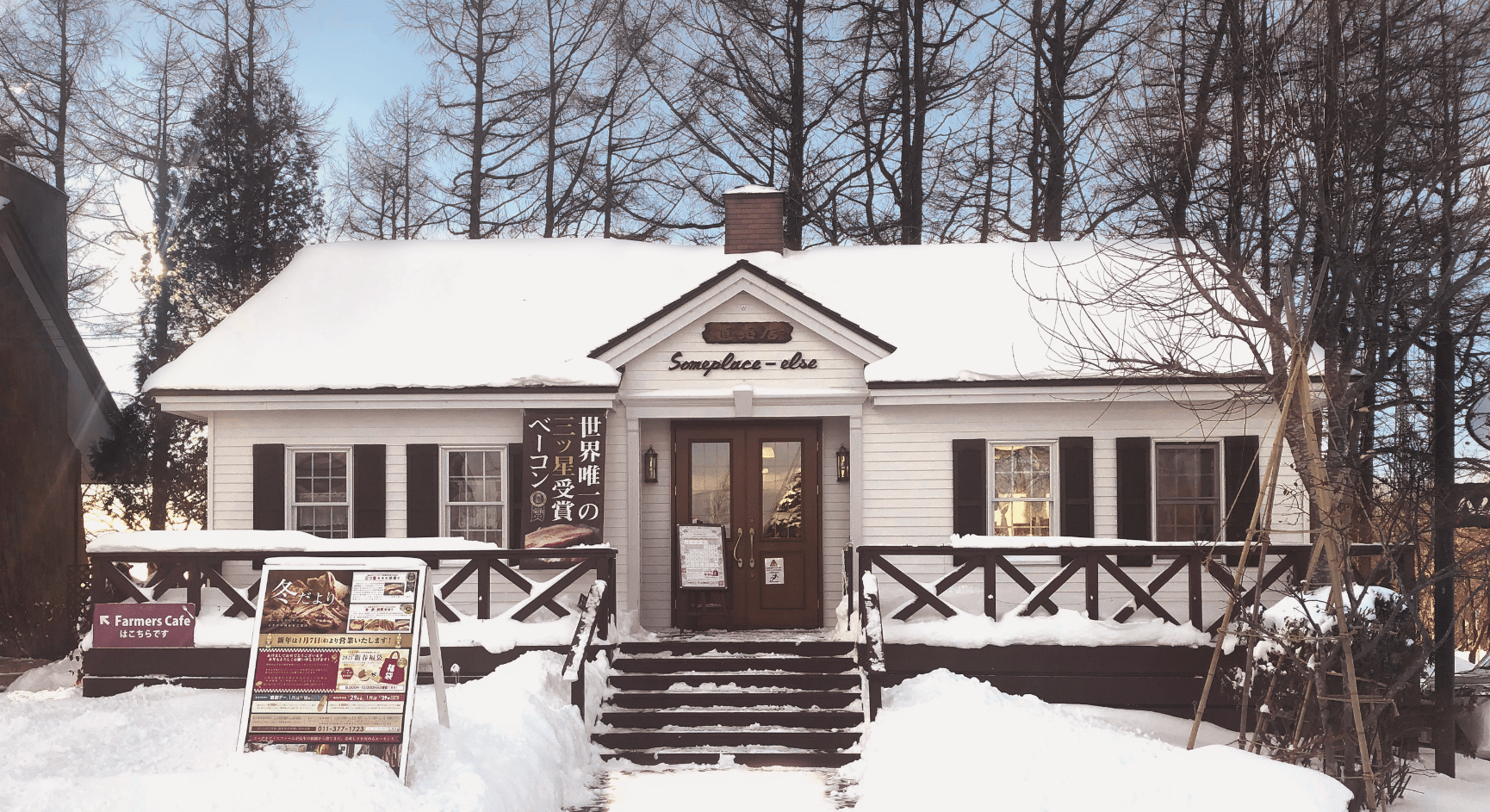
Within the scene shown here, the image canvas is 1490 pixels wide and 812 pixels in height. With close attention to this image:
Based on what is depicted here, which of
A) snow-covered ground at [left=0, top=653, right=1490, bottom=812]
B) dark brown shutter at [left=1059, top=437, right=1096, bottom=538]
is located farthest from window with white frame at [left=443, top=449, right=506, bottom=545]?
dark brown shutter at [left=1059, top=437, right=1096, bottom=538]

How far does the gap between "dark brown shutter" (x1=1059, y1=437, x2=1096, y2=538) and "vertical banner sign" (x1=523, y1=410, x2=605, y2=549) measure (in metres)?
5.45

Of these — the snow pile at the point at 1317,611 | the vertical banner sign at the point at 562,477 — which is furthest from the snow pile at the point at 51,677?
the snow pile at the point at 1317,611

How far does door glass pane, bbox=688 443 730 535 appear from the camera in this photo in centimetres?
1349

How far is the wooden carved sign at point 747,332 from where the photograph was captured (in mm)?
13211

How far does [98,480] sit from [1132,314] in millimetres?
18374

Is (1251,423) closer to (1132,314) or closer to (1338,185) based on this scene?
(1132,314)

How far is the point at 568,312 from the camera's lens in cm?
1466

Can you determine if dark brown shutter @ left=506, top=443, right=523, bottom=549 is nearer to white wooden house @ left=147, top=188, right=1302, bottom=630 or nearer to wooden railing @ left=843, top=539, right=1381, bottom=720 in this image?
white wooden house @ left=147, top=188, right=1302, bottom=630

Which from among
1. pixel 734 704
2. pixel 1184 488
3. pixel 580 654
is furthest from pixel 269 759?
pixel 1184 488

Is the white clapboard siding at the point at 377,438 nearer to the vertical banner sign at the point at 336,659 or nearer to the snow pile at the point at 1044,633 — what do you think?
the snow pile at the point at 1044,633

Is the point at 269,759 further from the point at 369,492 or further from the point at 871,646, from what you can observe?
the point at 369,492

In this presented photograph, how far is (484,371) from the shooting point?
42.9 feet

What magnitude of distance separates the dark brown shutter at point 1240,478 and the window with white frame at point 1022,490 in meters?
2.00

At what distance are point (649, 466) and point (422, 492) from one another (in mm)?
2779
